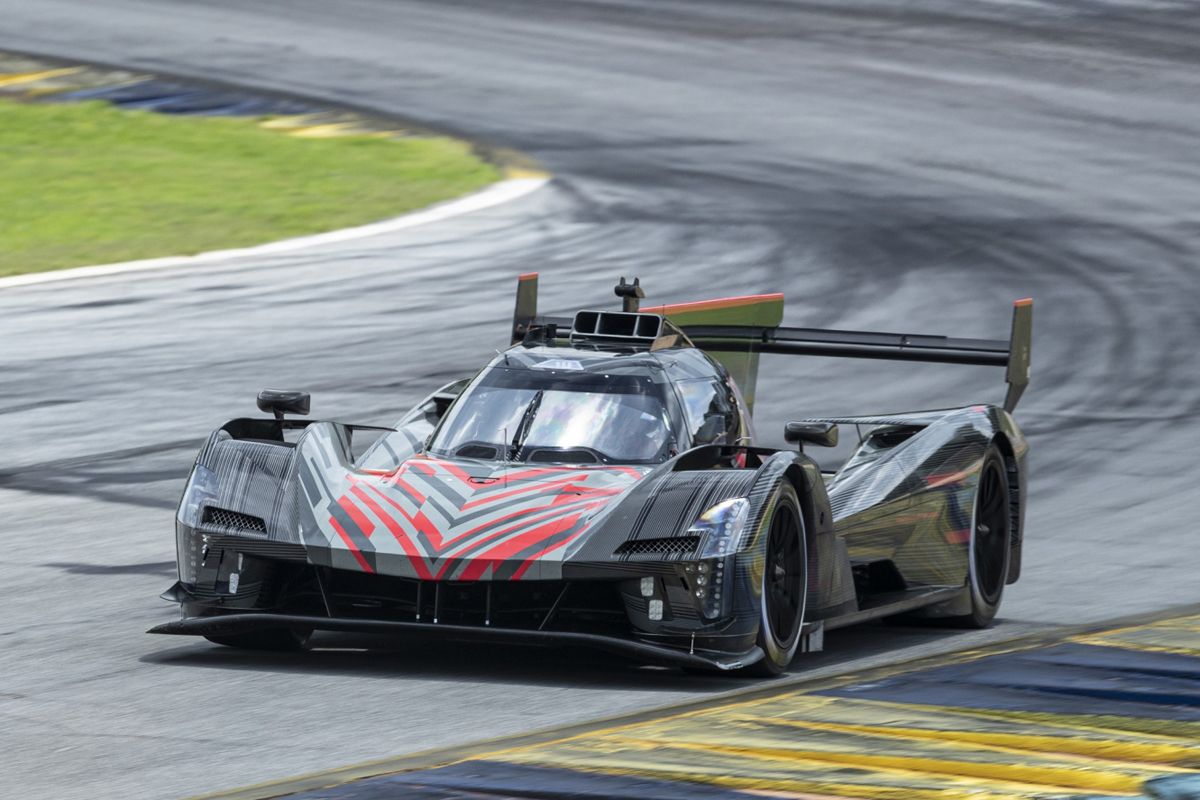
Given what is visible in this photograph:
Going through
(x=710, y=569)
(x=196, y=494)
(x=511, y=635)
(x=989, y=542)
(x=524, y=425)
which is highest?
(x=524, y=425)

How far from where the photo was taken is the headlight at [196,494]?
897 centimetres

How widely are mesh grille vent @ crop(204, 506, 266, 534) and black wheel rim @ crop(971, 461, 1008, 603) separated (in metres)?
3.59

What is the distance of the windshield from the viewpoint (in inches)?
370

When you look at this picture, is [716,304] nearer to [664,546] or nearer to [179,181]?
[664,546]

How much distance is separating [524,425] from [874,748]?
9.09 ft

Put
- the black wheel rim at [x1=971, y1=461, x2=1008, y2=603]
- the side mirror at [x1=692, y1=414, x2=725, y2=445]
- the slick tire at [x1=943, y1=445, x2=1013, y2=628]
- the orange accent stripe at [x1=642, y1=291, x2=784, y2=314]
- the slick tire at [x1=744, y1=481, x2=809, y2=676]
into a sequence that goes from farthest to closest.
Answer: the orange accent stripe at [x1=642, y1=291, x2=784, y2=314], the black wheel rim at [x1=971, y1=461, x2=1008, y2=603], the slick tire at [x1=943, y1=445, x2=1013, y2=628], the side mirror at [x1=692, y1=414, x2=725, y2=445], the slick tire at [x1=744, y1=481, x2=809, y2=676]

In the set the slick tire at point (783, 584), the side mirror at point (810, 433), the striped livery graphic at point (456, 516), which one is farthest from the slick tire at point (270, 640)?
the side mirror at point (810, 433)

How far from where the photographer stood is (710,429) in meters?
9.82

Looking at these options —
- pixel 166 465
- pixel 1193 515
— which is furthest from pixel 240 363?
pixel 1193 515

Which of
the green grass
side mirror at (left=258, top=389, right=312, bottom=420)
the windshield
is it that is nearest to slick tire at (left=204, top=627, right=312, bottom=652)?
the windshield

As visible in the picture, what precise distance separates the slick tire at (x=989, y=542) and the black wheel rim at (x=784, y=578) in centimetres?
167

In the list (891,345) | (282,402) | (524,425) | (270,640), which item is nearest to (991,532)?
(891,345)

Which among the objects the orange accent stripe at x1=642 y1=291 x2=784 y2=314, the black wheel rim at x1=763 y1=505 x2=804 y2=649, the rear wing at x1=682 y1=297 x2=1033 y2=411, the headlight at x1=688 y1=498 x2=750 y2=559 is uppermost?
the orange accent stripe at x1=642 y1=291 x2=784 y2=314

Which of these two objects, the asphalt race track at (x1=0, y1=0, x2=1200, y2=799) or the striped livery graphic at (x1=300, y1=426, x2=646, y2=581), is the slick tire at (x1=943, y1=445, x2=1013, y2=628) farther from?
the striped livery graphic at (x1=300, y1=426, x2=646, y2=581)
